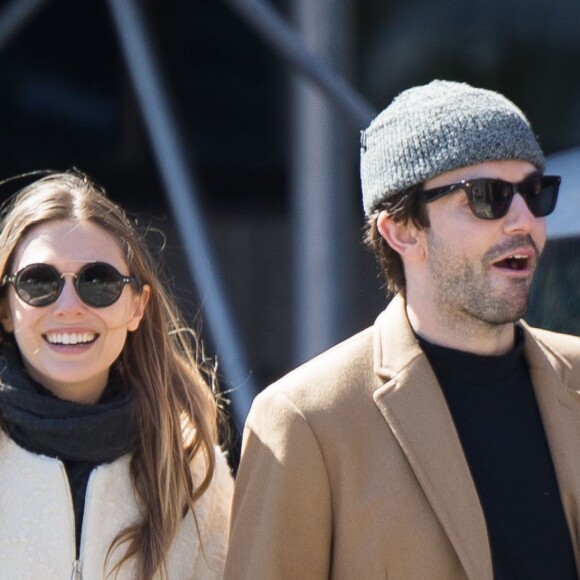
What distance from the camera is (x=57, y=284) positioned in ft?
9.68

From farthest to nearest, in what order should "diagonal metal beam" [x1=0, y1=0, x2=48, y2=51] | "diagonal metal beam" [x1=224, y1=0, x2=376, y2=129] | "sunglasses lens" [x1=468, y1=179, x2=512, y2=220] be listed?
"diagonal metal beam" [x1=0, y1=0, x2=48, y2=51], "diagonal metal beam" [x1=224, y1=0, x2=376, y2=129], "sunglasses lens" [x1=468, y1=179, x2=512, y2=220]

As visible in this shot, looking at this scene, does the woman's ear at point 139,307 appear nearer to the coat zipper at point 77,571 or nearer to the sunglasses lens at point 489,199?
the coat zipper at point 77,571

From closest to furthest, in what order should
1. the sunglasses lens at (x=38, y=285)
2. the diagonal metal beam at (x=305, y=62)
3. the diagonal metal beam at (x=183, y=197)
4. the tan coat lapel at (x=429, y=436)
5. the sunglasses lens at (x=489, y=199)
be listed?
the tan coat lapel at (x=429, y=436) < the sunglasses lens at (x=489, y=199) < the sunglasses lens at (x=38, y=285) < the diagonal metal beam at (x=305, y=62) < the diagonal metal beam at (x=183, y=197)

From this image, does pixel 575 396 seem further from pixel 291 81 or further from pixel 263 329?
pixel 263 329

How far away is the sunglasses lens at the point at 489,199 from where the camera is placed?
A: 2.72m

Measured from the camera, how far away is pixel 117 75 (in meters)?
8.14

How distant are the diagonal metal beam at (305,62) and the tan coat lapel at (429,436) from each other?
2404 millimetres

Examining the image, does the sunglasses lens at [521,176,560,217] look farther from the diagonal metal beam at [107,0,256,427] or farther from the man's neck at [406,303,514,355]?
the diagonal metal beam at [107,0,256,427]

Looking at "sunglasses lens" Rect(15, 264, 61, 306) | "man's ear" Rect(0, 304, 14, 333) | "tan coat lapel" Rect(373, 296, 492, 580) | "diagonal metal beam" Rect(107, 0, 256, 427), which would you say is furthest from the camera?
"diagonal metal beam" Rect(107, 0, 256, 427)

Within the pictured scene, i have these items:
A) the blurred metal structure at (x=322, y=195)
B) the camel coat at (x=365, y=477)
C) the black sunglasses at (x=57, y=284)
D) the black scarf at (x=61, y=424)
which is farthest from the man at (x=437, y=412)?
the blurred metal structure at (x=322, y=195)

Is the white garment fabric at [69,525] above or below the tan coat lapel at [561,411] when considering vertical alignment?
below

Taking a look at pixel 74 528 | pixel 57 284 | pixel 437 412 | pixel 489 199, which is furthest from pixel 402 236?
pixel 74 528

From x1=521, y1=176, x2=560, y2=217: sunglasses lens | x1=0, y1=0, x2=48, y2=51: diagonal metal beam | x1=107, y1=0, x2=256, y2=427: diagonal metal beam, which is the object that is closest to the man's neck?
x1=521, y1=176, x2=560, y2=217: sunglasses lens

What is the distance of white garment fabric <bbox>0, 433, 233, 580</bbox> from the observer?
283 centimetres
